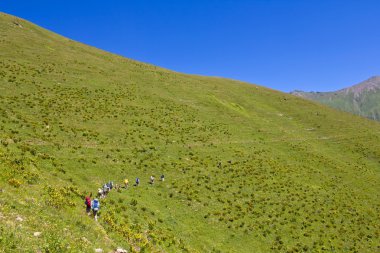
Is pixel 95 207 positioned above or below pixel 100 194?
above

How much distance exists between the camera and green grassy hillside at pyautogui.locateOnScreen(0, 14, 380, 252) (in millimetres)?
23234

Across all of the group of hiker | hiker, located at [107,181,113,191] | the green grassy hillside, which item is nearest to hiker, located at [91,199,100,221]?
the group of hiker

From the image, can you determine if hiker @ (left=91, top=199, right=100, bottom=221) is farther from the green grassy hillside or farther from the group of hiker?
the green grassy hillside

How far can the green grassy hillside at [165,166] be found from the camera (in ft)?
76.2

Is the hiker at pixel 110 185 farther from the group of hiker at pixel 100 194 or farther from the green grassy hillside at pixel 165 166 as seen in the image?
the green grassy hillside at pixel 165 166

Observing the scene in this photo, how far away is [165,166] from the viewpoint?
4444cm

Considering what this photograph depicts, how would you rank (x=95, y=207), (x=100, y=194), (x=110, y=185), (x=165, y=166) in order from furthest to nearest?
(x=165, y=166)
(x=110, y=185)
(x=100, y=194)
(x=95, y=207)

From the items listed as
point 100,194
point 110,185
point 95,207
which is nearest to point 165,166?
point 110,185

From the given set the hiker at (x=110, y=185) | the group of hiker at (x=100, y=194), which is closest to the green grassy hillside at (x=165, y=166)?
the group of hiker at (x=100, y=194)

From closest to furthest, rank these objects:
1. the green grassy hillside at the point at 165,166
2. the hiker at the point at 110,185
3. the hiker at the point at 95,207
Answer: the green grassy hillside at the point at 165,166 → the hiker at the point at 95,207 → the hiker at the point at 110,185

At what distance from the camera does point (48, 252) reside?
573 inches

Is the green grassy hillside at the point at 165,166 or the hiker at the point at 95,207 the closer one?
the green grassy hillside at the point at 165,166

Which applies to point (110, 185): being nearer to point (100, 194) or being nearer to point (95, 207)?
point (100, 194)

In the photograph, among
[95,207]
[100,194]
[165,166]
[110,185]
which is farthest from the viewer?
[165,166]
